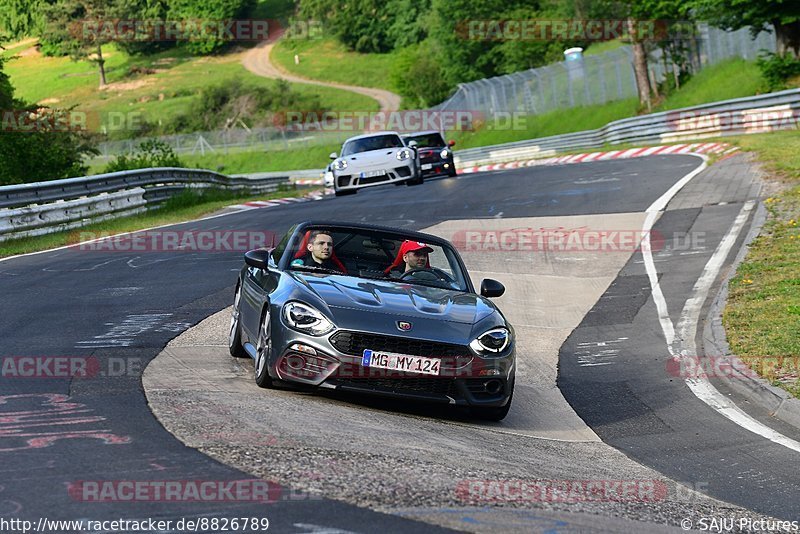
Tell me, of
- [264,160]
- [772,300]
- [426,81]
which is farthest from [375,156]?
[426,81]

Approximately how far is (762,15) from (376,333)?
3541 cm

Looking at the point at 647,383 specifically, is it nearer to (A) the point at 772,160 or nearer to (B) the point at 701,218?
(B) the point at 701,218

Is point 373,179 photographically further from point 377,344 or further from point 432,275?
point 377,344

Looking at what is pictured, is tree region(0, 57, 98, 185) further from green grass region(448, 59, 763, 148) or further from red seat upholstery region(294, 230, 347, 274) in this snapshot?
green grass region(448, 59, 763, 148)

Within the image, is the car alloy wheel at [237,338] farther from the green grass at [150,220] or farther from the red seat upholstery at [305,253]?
the green grass at [150,220]

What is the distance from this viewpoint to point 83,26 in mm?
119875

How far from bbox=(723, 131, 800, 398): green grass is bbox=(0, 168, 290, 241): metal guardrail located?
1203 cm

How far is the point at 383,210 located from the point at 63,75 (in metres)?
117

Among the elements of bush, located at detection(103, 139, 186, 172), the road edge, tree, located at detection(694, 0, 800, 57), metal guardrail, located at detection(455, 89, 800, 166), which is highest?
tree, located at detection(694, 0, 800, 57)

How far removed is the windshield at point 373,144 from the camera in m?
30.4

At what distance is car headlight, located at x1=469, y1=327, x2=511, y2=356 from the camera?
8.29 meters

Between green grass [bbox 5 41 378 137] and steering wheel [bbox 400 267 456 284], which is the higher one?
steering wheel [bbox 400 267 456 284]

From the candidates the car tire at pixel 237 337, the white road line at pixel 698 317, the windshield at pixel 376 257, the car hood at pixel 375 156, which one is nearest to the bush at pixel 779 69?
the car hood at pixel 375 156

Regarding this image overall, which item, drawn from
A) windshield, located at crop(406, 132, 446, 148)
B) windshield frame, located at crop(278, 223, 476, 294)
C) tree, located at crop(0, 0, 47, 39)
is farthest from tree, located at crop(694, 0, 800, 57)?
tree, located at crop(0, 0, 47, 39)
